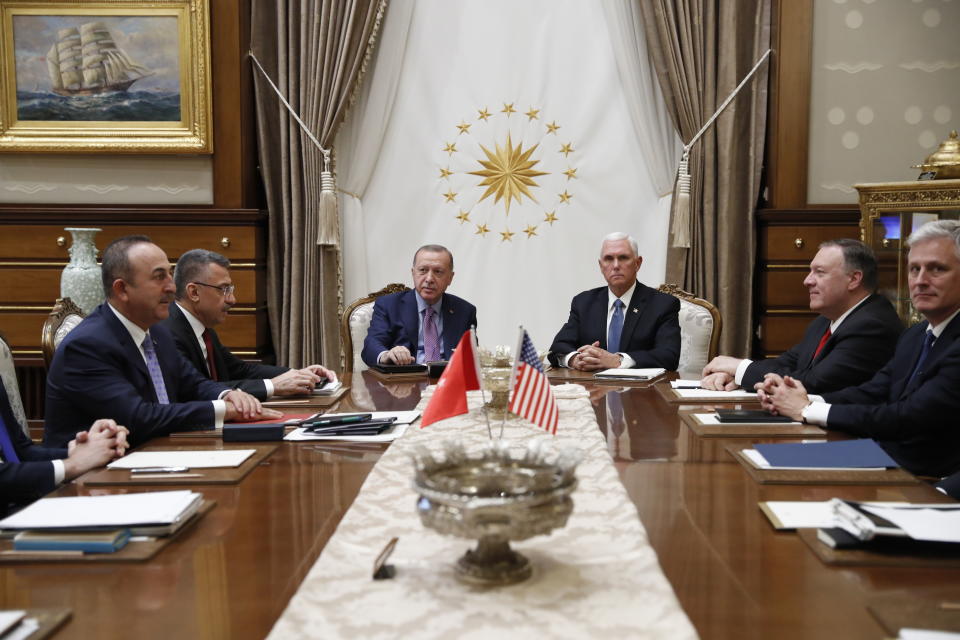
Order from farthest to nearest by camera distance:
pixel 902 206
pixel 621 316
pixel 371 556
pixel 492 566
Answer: pixel 902 206 < pixel 621 316 < pixel 371 556 < pixel 492 566

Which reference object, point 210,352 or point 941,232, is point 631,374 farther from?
point 210,352

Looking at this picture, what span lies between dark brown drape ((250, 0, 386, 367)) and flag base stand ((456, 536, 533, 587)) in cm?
483

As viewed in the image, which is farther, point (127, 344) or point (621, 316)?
point (621, 316)

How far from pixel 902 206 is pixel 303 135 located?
12.3ft

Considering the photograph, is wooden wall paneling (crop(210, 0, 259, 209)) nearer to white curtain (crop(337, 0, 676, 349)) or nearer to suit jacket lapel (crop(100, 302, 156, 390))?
white curtain (crop(337, 0, 676, 349))

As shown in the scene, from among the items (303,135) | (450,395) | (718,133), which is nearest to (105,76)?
(303,135)

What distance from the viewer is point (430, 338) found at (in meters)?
4.98

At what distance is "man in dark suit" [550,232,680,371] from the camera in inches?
185

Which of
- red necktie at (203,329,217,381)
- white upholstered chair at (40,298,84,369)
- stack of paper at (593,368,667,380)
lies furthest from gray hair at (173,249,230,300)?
stack of paper at (593,368,667,380)

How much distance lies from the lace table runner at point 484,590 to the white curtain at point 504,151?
4.57 meters

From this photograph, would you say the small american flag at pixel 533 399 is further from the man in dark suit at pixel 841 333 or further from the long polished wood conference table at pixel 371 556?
the man in dark suit at pixel 841 333

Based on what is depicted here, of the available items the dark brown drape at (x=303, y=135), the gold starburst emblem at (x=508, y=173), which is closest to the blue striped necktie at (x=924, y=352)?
the gold starburst emblem at (x=508, y=173)

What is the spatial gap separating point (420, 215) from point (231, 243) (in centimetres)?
131

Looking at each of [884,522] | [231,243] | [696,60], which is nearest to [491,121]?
[696,60]
